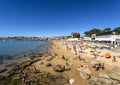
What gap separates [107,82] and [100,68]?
5.88 m

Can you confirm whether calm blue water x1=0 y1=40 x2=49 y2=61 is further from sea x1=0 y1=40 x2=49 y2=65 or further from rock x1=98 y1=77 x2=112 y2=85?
rock x1=98 y1=77 x2=112 y2=85

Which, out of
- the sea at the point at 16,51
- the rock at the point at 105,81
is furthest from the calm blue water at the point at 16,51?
the rock at the point at 105,81

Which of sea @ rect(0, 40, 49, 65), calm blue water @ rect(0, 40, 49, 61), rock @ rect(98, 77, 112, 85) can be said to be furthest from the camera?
calm blue water @ rect(0, 40, 49, 61)

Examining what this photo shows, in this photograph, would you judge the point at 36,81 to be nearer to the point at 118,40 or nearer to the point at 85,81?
the point at 85,81

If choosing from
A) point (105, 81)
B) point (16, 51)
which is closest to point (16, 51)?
point (16, 51)

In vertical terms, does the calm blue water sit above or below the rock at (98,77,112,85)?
below

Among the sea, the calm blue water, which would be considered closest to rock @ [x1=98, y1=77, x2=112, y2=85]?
the sea

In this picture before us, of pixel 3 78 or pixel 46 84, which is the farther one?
pixel 3 78

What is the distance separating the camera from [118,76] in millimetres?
13555

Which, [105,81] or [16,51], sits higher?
[105,81]

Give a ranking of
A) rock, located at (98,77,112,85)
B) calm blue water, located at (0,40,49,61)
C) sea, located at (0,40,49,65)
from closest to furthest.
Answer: rock, located at (98,77,112,85) < sea, located at (0,40,49,65) < calm blue water, located at (0,40,49,61)

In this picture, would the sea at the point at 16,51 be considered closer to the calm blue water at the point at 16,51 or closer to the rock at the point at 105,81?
the calm blue water at the point at 16,51

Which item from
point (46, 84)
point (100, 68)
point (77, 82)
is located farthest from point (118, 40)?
point (46, 84)

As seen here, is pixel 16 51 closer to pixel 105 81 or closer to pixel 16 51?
pixel 16 51
